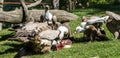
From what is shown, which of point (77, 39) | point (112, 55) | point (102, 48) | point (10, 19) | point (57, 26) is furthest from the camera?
point (10, 19)

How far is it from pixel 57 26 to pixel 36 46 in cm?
146

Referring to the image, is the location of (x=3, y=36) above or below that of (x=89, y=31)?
below

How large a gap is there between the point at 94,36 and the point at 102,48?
1.64 meters

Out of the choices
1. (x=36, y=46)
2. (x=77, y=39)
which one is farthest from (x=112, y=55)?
(x=77, y=39)

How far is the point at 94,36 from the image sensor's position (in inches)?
566

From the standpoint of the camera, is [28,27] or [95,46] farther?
[28,27]

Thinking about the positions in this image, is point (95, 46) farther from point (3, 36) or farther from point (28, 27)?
point (3, 36)

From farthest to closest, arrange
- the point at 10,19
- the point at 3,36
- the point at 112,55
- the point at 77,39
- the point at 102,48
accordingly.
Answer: the point at 3,36, the point at 10,19, the point at 77,39, the point at 102,48, the point at 112,55

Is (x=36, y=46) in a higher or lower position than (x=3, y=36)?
higher

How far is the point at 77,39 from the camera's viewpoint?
51.1 feet

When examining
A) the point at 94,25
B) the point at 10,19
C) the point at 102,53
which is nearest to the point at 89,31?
the point at 94,25

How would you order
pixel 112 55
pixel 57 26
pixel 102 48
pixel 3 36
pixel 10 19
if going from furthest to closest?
pixel 3 36, pixel 10 19, pixel 57 26, pixel 102 48, pixel 112 55

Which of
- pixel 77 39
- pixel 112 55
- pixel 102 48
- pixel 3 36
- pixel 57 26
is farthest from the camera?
pixel 3 36

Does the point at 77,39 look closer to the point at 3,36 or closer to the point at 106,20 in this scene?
the point at 106,20
